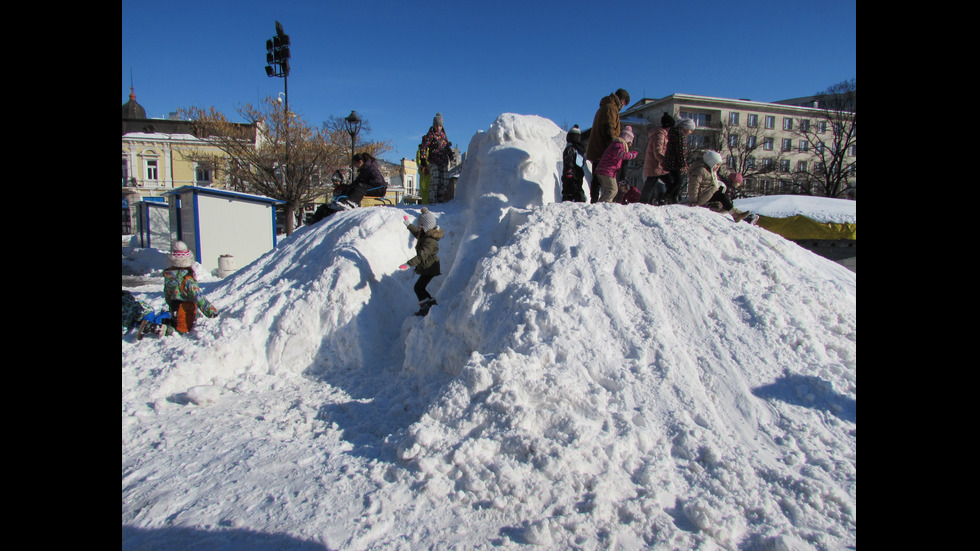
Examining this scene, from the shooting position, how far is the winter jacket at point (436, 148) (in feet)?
29.4

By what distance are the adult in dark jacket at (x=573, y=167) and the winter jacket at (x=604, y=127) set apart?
0.23 meters

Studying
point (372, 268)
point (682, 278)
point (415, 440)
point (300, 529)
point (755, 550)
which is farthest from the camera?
point (372, 268)

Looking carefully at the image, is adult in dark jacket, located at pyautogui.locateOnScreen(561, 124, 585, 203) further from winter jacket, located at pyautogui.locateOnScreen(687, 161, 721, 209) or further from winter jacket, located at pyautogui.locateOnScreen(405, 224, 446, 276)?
winter jacket, located at pyautogui.locateOnScreen(405, 224, 446, 276)

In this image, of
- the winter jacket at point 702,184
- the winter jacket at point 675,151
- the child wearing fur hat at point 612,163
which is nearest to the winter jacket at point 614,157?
the child wearing fur hat at point 612,163

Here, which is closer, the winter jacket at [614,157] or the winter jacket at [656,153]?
the winter jacket at [614,157]

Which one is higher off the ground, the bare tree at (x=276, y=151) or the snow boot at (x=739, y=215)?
the bare tree at (x=276, y=151)

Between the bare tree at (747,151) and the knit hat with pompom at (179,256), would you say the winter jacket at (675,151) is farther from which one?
the bare tree at (747,151)

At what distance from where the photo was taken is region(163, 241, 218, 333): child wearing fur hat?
5.38 metres

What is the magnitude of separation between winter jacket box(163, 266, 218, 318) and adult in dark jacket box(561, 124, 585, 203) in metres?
5.14

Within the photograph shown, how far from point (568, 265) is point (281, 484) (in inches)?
122

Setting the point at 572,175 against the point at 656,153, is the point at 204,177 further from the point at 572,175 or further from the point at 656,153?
the point at 656,153

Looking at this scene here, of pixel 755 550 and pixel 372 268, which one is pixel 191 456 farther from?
pixel 755 550

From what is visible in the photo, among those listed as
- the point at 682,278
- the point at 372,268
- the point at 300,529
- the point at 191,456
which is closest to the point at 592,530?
the point at 300,529

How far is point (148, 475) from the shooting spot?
10.7ft
